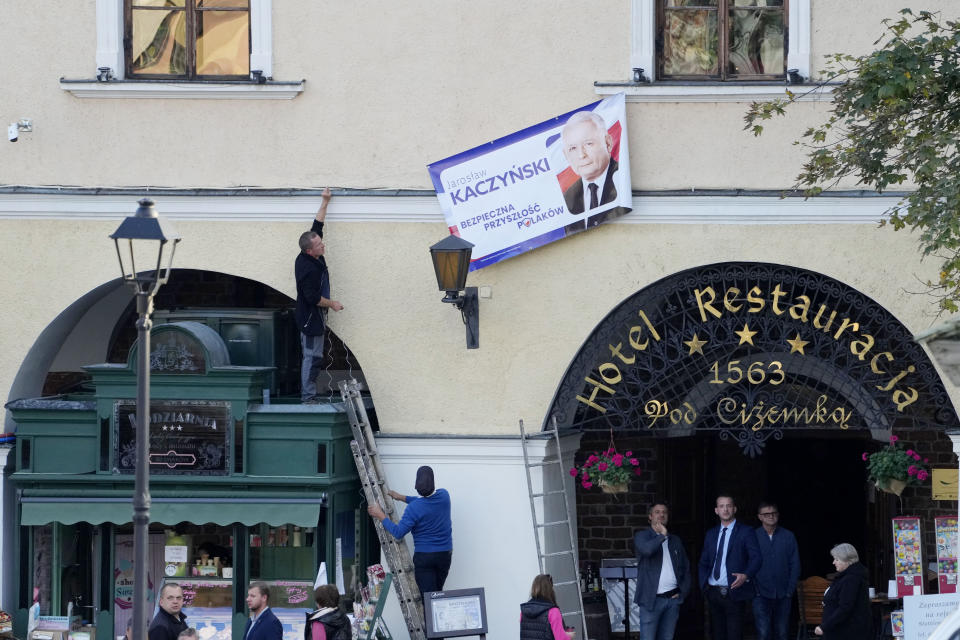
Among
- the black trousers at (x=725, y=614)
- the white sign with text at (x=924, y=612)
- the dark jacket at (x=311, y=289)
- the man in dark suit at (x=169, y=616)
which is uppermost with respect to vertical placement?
the dark jacket at (x=311, y=289)

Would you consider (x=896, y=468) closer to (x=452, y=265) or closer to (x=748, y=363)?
(x=748, y=363)

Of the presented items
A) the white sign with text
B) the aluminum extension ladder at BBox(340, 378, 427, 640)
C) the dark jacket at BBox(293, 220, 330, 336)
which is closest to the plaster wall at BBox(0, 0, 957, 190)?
the dark jacket at BBox(293, 220, 330, 336)

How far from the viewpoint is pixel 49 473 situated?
41.8 ft

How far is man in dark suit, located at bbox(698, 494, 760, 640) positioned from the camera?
12.8 metres

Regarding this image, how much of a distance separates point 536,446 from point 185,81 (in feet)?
13.3

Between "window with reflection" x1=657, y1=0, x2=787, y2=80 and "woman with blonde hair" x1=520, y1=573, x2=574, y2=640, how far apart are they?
4.18 metres

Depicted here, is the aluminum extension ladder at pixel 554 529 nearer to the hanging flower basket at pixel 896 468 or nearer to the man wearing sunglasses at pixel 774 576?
the man wearing sunglasses at pixel 774 576

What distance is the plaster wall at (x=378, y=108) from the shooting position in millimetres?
12484

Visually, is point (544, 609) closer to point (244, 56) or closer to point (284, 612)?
point (284, 612)

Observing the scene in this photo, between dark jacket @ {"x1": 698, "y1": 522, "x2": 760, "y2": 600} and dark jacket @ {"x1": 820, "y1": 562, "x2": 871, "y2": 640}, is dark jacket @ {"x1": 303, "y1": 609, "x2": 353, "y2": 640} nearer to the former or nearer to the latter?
dark jacket @ {"x1": 698, "y1": 522, "x2": 760, "y2": 600}

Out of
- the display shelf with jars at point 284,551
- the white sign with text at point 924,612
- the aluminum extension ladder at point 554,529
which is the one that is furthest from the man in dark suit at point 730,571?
the display shelf with jars at point 284,551

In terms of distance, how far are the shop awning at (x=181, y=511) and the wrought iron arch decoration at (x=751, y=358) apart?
2.19 metres

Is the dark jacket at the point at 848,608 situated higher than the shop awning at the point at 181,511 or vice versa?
the shop awning at the point at 181,511

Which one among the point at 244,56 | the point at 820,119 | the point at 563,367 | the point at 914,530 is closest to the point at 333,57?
the point at 244,56
